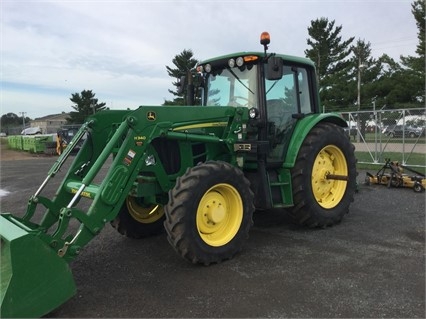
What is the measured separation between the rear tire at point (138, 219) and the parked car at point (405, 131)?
31.9ft

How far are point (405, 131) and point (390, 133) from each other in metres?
0.49

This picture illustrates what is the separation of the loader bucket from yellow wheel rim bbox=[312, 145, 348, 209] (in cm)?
375

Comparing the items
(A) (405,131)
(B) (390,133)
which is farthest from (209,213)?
(B) (390,133)

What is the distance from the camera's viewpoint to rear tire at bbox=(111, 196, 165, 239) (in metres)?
5.34

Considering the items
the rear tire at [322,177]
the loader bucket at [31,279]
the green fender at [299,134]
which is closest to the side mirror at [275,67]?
the green fender at [299,134]

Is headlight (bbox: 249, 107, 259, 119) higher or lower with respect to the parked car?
higher

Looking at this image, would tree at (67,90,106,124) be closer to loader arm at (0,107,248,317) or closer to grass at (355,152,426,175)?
grass at (355,152,426,175)

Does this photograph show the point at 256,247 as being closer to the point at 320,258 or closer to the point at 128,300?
the point at 320,258

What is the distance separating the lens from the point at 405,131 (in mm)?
12773

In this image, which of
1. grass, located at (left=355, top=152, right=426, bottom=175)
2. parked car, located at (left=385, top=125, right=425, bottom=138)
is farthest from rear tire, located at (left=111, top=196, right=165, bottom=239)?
parked car, located at (left=385, top=125, right=425, bottom=138)

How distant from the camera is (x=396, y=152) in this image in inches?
582

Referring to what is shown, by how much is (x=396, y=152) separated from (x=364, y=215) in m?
9.32

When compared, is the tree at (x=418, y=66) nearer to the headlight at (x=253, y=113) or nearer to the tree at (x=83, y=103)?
the headlight at (x=253, y=113)

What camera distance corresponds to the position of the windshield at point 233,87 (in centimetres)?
543
